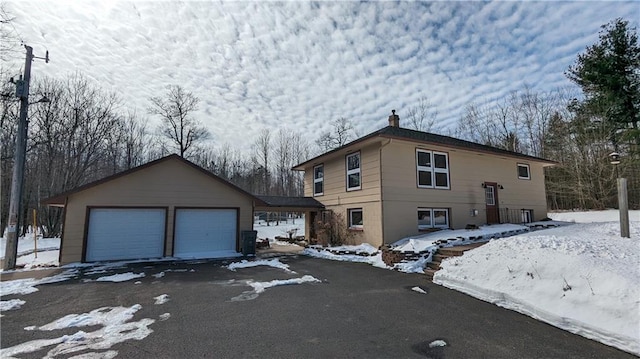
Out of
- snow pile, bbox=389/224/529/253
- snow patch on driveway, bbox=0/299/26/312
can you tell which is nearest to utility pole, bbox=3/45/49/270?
snow patch on driveway, bbox=0/299/26/312

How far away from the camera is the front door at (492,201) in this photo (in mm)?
14391

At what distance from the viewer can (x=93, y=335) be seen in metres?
4.29

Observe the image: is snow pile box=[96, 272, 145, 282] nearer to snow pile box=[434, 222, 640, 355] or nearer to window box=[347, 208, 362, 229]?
snow pile box=[434, 222, 640, 355]

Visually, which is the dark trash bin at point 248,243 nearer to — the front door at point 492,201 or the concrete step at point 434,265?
the concrete step at point 434,265

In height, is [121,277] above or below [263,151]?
below

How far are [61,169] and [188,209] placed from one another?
15126 millimetres

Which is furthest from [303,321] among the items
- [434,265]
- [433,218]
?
Result: [433,218]

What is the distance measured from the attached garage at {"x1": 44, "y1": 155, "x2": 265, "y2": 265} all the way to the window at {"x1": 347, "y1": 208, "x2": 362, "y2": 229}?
418cm

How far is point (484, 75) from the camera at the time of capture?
12852 mm

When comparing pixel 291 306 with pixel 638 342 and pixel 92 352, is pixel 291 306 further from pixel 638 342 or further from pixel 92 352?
pixel 638 342

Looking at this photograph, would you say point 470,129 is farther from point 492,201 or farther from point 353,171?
point 353,171

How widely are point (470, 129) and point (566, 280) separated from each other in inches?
1023

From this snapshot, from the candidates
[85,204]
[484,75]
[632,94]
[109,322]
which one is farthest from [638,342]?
[632,94]

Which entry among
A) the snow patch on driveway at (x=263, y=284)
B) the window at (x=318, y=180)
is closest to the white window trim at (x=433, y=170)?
the window at (x=318, y=180)
